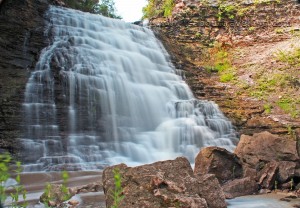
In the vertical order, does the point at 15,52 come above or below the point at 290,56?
below

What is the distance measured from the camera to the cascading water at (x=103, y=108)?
27.5 ft

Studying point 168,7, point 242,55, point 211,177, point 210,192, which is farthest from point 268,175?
point 168,7

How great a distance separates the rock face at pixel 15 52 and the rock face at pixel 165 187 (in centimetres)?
468

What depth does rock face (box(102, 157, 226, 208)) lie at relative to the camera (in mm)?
3711

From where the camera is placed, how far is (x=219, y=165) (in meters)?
6.20

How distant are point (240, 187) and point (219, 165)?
657 millimetres

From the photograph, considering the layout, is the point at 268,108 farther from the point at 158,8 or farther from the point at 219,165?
the point at 158,8

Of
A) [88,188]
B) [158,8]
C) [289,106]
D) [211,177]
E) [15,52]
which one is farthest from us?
[158,8]

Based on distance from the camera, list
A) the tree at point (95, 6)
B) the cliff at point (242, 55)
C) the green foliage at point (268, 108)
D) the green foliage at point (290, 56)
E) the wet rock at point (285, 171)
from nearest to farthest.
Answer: the wet rock at point (285, 171) → the green foliage at point (268, 108) → the cliff at point (242, 55) → the green foliage at point (290, 56) → the tree at point (95, 6)

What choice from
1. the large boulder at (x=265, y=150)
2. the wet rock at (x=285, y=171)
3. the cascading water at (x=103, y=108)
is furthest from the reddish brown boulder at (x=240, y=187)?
the cascading water at (x=103, y=108)

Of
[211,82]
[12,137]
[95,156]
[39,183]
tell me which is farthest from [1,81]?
[211,82]

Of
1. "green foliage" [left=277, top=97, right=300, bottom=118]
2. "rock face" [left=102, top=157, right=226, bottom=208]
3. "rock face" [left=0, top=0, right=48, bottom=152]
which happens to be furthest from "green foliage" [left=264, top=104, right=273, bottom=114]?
"rock face" [left=102, top=157, right=226, bottom=208]

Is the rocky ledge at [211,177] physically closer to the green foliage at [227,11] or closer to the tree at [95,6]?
the green foliage at [227,11]

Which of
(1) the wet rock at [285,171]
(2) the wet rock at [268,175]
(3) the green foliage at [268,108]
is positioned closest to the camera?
(2) the wet rock at [268,175]
